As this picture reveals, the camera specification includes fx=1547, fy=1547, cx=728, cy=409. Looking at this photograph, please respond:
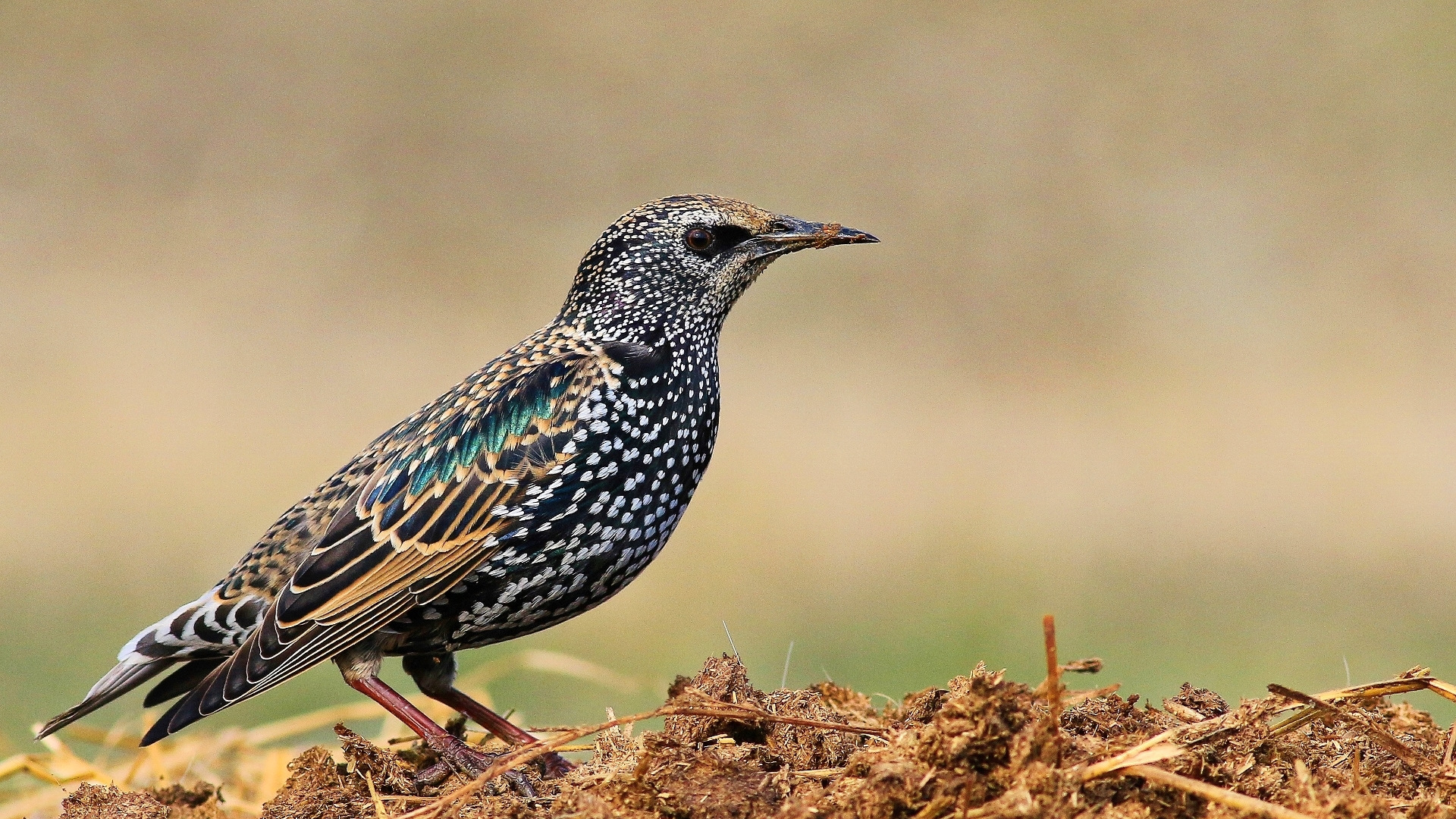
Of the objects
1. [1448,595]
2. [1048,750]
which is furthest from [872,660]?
[1048,750]

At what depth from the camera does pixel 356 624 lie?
13.4 ft

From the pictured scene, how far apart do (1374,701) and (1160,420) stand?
9.99 meters

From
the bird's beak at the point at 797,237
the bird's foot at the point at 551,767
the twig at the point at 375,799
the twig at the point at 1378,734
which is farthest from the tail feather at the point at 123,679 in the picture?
the twig at the point at 1378,734

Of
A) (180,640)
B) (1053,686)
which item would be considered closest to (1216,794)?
(1053,686)

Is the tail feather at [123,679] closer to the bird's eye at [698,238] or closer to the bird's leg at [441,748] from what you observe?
the bird's leg at [441,748]

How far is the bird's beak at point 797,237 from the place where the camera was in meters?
4.76

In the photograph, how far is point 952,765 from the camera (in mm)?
2846

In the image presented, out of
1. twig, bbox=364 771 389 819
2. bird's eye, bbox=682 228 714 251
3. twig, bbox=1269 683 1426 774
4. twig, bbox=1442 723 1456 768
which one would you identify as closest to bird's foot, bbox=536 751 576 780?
twig, bbox=364 771 389 819

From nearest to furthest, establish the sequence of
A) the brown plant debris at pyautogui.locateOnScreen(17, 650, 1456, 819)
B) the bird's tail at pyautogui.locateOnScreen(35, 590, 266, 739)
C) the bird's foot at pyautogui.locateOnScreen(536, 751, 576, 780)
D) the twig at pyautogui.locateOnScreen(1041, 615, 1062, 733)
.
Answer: the twig at pyautogui.locateOnScreen(1041, 615, 1062, 733) → the brown plant debris at pyautogui.locateOnScreen(17, 650, 1456, 819) → the bird's foot at pyautogui.locateOnScreen(536, 751, 576, 780) → the bird's tail at pyautogui.locateOnScreen(35, 590, 266, 739)

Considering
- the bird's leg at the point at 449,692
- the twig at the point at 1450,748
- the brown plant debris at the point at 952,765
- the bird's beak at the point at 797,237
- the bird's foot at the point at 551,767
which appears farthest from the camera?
the bird's beak at the point at 797,237

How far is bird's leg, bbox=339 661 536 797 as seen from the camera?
3619 mm

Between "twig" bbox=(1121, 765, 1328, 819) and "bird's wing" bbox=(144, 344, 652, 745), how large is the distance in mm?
1905

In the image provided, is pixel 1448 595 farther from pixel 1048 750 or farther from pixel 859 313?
pixel 1048 750

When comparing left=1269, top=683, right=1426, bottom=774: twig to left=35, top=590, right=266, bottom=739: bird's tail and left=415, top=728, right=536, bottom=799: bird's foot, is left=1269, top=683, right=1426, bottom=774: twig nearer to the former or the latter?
left=415, top=728, right=536, bottom=799: bird's foot
